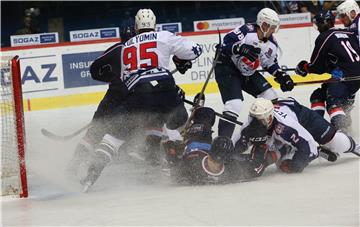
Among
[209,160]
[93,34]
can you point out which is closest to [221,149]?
[209,160]

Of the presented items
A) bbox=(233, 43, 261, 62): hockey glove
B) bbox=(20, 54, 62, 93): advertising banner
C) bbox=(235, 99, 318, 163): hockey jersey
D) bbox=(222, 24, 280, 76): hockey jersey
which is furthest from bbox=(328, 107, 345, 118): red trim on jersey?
bbox=(20, 54, 62, 93): advertising banner

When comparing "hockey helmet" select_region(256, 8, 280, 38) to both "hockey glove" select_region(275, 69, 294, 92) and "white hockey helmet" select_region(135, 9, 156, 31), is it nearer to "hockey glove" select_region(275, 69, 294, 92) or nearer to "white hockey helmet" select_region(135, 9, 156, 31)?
"hockey glove" select_region(275, 69, 294, 92)

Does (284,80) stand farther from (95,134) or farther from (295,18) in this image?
(295,18)

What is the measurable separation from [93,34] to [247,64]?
16.9ft

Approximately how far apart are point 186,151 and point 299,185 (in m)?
0.70

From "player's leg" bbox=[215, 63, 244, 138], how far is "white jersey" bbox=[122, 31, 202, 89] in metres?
0.84

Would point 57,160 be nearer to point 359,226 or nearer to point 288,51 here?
point 359,226

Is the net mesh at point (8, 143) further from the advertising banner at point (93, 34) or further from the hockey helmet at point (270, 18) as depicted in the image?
the advertising banner at point (93, 34)

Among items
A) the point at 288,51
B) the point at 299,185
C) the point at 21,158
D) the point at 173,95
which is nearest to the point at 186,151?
the point at 173,95

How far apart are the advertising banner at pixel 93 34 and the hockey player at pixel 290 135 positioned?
573 centimetres

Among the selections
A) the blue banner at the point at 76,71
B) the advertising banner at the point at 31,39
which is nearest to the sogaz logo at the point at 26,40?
the advertising banner at the point at 31,39

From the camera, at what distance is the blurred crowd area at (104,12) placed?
12.8 m

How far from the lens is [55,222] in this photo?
3.86 metres

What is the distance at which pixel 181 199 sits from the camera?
166 inches
